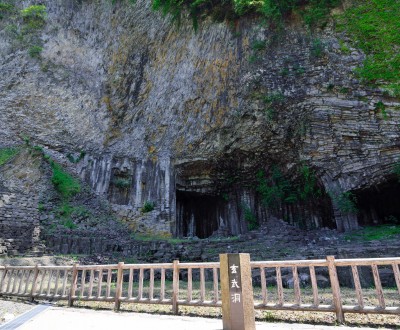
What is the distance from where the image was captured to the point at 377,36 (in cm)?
1628

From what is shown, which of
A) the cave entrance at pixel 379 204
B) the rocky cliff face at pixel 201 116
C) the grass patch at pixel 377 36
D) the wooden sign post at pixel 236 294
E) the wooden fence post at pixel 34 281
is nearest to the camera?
the wooden sign post at pixel 236 294

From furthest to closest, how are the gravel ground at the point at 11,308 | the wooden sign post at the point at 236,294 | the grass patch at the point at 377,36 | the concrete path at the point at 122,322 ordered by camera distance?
the grass patch at the point at 377,36 < the gravel ground at the point at 11,308 < the concrete path at the point at 122,322 < the wooden sign post at the point at 236,294

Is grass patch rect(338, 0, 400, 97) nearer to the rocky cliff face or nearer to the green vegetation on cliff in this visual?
the rocky cliff face

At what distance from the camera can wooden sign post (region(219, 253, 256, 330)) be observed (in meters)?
4.33

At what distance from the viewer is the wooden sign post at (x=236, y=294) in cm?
433

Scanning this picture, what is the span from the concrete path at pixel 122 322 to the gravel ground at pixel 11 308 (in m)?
0.46

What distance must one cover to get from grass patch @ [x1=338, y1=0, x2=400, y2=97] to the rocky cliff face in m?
0.60

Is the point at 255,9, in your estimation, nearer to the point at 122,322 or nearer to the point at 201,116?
the point at 201,116

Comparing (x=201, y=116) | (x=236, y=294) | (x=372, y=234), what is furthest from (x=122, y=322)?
(x=201, y=116)

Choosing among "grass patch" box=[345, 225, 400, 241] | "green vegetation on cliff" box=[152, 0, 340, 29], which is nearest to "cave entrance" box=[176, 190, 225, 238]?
"grass patch" box=[345, 225, 400, 241]

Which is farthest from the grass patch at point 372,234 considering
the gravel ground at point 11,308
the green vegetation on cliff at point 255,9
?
the gravel ground at point 11,308

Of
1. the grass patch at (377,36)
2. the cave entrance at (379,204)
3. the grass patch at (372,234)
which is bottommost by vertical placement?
the grass patch at (372,234)

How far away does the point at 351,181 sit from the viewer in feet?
50.6

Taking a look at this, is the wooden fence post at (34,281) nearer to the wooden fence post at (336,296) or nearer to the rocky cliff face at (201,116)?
the wooden fence post at (336,296)
